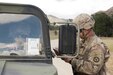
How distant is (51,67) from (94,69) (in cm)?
145

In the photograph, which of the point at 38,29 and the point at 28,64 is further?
the point at 38,29

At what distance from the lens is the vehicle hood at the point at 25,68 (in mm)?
4398

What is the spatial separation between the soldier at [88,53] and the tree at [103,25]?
43323 mm

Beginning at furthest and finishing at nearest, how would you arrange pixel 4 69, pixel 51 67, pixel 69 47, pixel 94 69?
pixel 94 69, pixel 69 47, pixel 51 67, pixel 4 69

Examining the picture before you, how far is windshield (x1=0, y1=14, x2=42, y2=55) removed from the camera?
509 cm

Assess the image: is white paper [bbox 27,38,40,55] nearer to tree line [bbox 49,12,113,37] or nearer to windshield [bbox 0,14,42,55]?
windshield [bbox 0,14,42,55]

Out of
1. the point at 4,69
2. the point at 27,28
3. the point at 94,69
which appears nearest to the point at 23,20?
the point at 27,28

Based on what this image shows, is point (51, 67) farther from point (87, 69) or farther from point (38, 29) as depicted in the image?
point (87, 69)

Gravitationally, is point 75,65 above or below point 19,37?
below

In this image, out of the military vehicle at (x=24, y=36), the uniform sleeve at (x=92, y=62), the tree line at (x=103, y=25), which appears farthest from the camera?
the tree line at (x=103, y=25)

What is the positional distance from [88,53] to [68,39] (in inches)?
46.8

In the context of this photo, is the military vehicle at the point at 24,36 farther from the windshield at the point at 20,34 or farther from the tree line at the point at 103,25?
the tree line at the point at 103,25

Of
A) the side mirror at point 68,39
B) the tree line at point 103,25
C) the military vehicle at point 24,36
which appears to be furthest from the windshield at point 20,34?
the tree line at point 103,25

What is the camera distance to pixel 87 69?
6.09 meters
